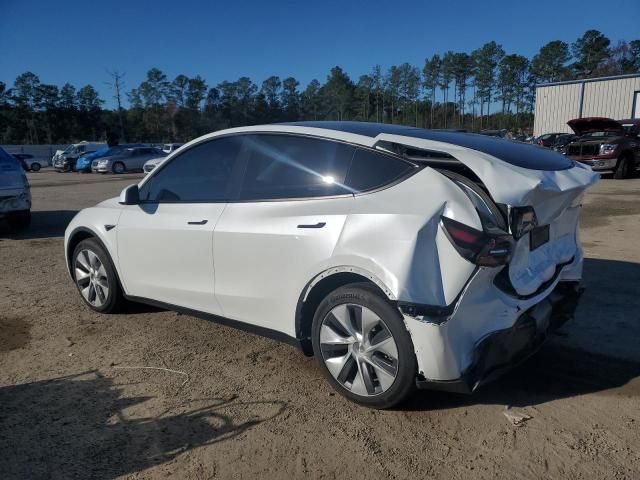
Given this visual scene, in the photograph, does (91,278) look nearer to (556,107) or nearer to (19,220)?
(19,220)

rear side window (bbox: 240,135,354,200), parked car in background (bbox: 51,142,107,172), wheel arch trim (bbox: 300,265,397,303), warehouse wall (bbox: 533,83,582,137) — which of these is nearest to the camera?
wheel arch trim (bbox: 300,265,397,303)

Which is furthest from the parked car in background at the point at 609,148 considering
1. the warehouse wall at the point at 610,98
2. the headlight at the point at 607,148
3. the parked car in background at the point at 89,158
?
the parked car in background at the point at 89,158

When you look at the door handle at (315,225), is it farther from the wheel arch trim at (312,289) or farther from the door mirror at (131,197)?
the door mirror at (131,197)

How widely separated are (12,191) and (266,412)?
27.2 feet

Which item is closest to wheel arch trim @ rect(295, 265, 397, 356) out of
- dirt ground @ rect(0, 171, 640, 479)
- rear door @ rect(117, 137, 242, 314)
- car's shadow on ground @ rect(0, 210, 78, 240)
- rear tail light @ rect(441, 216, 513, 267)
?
dirt ground @ rect(0, 171, 640, 479)

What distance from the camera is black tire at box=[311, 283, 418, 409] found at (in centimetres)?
274

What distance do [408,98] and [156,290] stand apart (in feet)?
236

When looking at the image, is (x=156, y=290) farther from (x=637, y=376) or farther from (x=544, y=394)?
(x=637, y=376)

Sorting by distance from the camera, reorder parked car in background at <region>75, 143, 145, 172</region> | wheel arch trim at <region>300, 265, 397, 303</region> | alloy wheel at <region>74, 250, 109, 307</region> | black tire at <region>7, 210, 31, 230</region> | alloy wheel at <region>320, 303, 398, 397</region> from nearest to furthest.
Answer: wheel arch trim at <region>300, 265, 397, 303</region>, alloy wheel at <region>320, 303, 398, 397</region>, alloy wheel at <region>74, 250, 109, 307</region>, black tire at <region>7, 210, 31, 230</region>, parked car in background at <region>75, 143, 145, 172</region>

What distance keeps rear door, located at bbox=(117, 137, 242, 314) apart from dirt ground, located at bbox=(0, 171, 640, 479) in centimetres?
46

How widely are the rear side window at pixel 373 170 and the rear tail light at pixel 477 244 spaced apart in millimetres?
469

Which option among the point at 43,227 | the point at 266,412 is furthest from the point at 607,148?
the point at 266,412

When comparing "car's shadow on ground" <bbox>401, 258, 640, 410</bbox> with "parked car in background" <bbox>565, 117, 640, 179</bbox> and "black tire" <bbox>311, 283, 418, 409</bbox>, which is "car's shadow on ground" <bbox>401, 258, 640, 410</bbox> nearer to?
"black tire" <bbox>311, 283, 418, 409</bbox>

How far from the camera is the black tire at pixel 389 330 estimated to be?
2.74 metres
